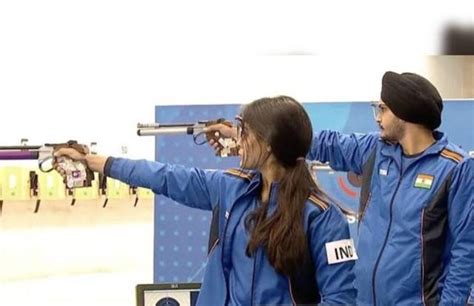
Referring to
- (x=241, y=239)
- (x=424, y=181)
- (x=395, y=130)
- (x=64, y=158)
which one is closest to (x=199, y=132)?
(x=64, y=158)

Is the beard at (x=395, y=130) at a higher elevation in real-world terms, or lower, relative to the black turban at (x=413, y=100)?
lower

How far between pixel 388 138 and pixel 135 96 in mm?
1823

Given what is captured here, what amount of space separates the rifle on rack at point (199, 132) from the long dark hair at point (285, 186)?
91 centimetres

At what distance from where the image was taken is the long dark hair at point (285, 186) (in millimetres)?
1664

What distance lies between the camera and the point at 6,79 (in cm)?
373

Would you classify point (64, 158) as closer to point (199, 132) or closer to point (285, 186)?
point (199, 132)

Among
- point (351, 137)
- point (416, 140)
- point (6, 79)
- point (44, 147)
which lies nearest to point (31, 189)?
point (6, 79)

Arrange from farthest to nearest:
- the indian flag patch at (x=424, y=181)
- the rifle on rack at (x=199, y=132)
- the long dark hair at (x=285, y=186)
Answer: the rifle on rack at (x=199, y=132), the indian flag patch at (x=424, y=181), the long dark hair at (x=285, y=186)

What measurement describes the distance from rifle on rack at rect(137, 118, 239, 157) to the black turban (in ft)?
2.06

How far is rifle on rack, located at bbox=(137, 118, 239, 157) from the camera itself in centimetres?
272

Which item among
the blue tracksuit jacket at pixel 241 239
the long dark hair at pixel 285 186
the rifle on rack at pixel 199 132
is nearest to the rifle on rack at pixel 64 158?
the blue tracksuit jacket at pixel 241 239

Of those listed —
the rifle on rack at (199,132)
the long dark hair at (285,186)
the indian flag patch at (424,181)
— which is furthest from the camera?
the rifle on rack at (199,132)

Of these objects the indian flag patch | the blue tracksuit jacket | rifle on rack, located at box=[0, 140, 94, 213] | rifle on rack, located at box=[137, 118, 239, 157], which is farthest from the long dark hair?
rifle on rack, located at box=[137, 118, 239, 157]

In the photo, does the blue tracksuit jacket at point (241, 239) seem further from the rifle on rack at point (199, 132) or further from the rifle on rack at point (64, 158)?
the rifle on rack at point (199, 132)
